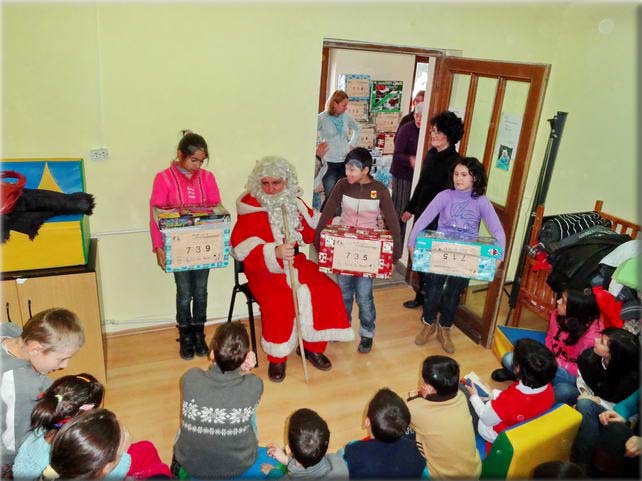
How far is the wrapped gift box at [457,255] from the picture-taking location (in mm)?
3361

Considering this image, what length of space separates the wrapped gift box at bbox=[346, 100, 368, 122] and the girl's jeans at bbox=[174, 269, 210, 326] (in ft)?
11.7

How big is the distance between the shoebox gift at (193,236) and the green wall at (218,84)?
54 cm

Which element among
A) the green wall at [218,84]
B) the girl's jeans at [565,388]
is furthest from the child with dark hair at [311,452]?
the green wall at [218,84]

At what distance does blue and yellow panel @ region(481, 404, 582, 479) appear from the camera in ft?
7.00

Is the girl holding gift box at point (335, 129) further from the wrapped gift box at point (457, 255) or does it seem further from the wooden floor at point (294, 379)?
the wrapped gift box at point (457, 255)

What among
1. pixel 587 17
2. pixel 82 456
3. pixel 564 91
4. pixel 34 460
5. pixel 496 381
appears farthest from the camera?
pixel 564 91

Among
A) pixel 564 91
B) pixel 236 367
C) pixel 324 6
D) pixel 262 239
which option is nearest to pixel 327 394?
pixel 262 239

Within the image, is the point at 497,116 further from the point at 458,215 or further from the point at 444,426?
the point at 444,426

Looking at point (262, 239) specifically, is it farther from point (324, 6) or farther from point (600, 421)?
point (600, 421)

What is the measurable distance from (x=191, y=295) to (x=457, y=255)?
5.55 feet

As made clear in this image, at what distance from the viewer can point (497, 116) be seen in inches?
148

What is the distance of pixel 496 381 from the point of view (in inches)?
142

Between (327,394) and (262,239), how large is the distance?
1.04 m

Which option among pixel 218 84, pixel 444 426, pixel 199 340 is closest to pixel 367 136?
pixel 218 84
